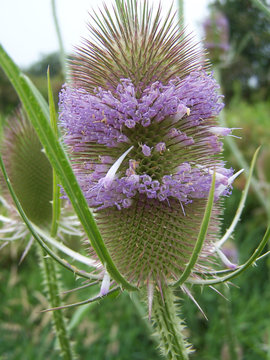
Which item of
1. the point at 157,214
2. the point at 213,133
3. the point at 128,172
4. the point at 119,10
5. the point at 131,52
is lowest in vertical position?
the point at 157,214

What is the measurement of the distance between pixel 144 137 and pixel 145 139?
0.01 metres

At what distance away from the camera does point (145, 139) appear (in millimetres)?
1404

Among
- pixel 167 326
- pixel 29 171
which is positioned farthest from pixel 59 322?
pixel 29 171

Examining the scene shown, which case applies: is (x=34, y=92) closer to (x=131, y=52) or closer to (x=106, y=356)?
(x=131, y=52)

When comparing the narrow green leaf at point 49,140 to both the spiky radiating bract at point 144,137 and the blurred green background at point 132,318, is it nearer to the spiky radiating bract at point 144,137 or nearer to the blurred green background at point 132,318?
the spiky radiating bract at point 144,137

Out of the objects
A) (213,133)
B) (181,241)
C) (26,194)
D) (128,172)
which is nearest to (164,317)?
(181,241)

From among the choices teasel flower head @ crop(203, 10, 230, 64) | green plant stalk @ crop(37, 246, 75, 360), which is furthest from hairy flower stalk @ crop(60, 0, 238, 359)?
teasel flower head @ crop(203, 10, 230, 64)

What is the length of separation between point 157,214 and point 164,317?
0.39 metres

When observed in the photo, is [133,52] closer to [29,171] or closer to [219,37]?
[29,171]

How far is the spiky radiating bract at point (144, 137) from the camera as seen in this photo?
134 cm

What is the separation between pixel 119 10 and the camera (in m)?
1.36

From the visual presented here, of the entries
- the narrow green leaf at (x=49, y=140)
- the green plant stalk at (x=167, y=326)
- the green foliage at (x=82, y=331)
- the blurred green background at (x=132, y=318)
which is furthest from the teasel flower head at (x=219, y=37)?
the narrow green leaf at (x=49, y=140)

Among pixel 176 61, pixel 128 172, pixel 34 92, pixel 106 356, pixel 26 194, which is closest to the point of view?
pixel 34 92

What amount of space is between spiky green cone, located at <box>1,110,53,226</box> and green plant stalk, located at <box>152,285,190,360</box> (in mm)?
1164
